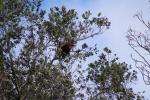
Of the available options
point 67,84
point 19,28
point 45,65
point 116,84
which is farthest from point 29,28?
point 116,84

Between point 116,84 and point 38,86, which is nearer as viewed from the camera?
point 38,86

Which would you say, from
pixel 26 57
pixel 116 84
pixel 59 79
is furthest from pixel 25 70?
pixel 116 84

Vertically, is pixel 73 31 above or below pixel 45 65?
above

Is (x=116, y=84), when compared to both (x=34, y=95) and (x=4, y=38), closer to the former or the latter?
(x=34, y=95)

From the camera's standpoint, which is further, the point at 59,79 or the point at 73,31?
the point at 73,31

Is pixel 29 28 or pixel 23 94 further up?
pixel 29 28

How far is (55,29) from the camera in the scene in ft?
56.8

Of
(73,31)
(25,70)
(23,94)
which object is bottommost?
(23,94)

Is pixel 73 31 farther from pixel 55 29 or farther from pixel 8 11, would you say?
pixel 8 11

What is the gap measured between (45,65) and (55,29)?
154cm

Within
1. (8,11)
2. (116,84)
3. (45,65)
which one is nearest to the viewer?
(8,11)

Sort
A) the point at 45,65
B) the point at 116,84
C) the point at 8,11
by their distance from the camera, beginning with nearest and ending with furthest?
the point at 8,11
the point at 45,65
the point at 116,84

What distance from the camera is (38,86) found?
56.6 feet

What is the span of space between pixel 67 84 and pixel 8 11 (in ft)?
12.5
